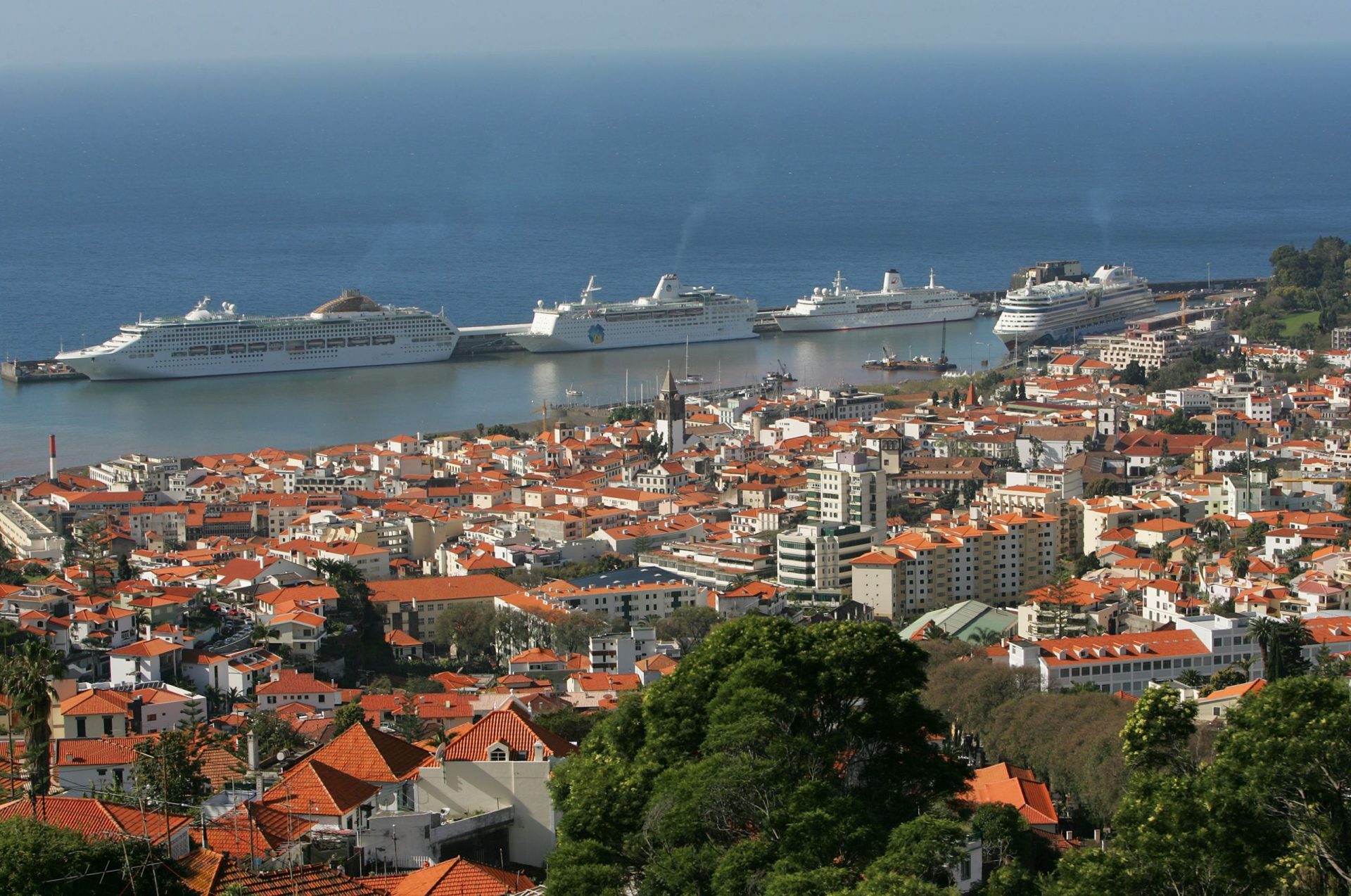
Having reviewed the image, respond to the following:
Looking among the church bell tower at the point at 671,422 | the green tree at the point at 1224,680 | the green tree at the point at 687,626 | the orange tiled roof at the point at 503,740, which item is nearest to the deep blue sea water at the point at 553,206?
the church bell tower at the point at 671,422

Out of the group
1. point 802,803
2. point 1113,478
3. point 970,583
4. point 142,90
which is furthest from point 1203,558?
point 142,90

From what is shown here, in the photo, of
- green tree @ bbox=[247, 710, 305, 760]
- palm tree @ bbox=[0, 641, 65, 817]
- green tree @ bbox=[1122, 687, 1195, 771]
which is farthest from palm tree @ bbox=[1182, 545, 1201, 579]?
palm tree @ bbox=[0, 641, 65, 817]

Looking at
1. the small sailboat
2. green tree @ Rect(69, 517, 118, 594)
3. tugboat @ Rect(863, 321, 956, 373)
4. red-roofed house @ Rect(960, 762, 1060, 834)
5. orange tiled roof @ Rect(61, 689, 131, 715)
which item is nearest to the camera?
red-roofed house @ Rect(960, 762, 1060, 834)

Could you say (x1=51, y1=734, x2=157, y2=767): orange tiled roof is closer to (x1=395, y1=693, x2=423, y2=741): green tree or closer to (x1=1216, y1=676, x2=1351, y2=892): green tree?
(x1=395, y1=693, x2=423, y2=741): green tree

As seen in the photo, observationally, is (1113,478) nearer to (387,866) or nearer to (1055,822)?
(1055,822)

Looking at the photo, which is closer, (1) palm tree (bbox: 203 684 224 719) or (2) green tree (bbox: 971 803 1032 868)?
(2) green tree (bbox: 971 803 1032 868)

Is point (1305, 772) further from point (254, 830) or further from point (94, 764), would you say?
point (94, 764)
